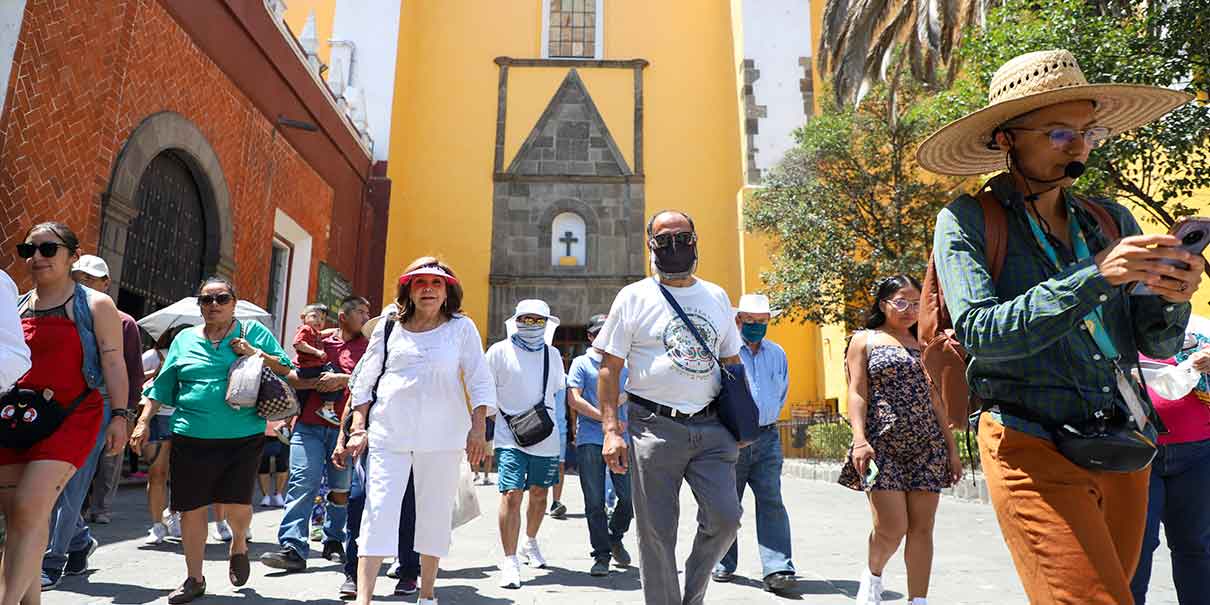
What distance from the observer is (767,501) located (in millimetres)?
5516

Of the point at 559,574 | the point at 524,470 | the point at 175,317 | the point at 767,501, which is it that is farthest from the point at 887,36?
the point at 175,317

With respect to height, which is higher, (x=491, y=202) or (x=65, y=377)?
(x=491, y=202)

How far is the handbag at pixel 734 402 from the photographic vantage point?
152 inches

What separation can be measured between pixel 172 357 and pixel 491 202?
47.4ft

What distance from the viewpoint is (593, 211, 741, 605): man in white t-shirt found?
12.3ft

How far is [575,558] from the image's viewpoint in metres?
6.46

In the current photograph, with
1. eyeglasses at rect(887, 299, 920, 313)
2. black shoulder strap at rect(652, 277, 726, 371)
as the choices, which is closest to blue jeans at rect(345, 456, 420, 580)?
black shoulder strap at rect(652, 277, 726, 371)

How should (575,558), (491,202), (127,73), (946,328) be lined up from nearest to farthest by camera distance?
(946,328) < (575,558) < (127,73) < (491,202)

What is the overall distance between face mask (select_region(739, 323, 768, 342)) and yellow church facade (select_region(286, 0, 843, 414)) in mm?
12089

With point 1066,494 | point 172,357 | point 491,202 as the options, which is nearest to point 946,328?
point 1066,494

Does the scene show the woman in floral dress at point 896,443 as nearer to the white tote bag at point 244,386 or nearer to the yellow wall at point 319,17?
the white tote bag at point 244,386

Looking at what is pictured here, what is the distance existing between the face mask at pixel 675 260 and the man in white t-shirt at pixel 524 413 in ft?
6.51

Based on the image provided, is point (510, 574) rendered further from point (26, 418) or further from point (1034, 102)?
point (1034, 102)

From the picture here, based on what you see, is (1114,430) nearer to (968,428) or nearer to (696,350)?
(968,428)
